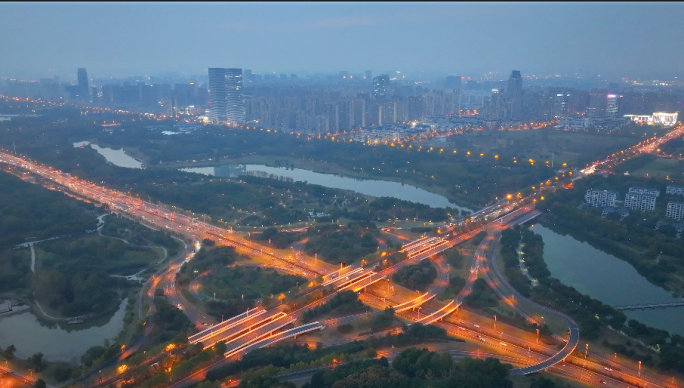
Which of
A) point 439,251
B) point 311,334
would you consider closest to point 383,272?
point 439,251

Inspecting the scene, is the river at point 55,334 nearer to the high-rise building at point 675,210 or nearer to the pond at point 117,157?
Result: the high-rise building at point 675,210

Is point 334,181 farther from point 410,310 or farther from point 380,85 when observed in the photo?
point 380,85

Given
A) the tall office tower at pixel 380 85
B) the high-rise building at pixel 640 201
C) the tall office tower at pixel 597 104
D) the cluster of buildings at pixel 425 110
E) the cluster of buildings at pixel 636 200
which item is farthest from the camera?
the tall office tower at pixel 380 85

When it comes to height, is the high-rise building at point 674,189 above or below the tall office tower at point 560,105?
below

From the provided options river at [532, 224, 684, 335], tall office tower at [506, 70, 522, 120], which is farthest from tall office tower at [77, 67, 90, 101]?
river at [532, 224, 684, 335]

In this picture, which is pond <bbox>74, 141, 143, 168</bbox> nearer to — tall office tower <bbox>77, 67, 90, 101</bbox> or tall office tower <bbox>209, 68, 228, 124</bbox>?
tall office tower <bbox>209, 68, 228, 124</bbox>

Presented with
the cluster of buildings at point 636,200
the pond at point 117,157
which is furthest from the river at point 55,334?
the pond at point 117,157

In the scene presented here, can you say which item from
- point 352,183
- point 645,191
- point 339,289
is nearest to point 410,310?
point 339,289
